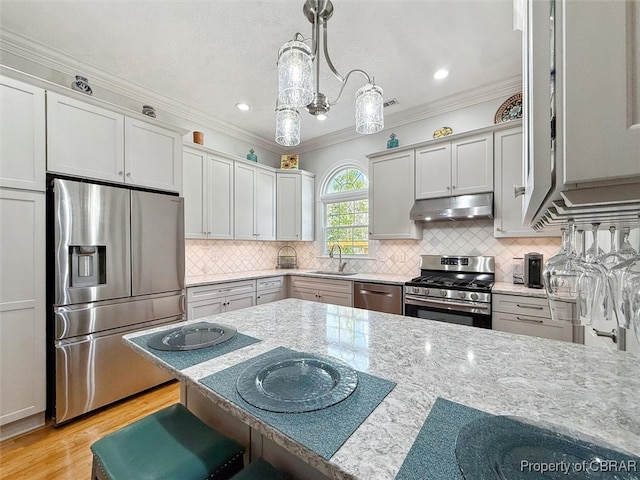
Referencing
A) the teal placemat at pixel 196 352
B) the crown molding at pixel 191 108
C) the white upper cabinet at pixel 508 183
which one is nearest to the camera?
the teal placemat at pixel 196 352

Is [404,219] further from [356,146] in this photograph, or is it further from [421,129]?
[356,146]

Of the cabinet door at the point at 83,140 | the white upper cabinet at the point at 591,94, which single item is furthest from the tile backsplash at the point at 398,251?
the white upper cabinet at the point at 591,94

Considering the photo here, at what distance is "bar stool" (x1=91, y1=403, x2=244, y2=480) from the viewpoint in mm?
933

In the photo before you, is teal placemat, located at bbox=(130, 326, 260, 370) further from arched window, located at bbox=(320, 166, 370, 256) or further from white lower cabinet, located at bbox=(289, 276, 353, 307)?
arched window, located at bbox=(320, 166, 370, 256)

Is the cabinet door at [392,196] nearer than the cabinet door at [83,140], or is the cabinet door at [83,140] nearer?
the cabinet door at [83,140]

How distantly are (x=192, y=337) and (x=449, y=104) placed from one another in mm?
3575

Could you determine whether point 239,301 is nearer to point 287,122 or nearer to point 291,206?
point 291,206

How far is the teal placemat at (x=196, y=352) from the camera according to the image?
3.34ft

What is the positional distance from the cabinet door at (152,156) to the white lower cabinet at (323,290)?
1925 millimetres

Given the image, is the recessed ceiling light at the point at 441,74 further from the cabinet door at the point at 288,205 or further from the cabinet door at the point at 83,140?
the cabinet door at the point at 83,140

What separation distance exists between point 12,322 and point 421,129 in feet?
14.0

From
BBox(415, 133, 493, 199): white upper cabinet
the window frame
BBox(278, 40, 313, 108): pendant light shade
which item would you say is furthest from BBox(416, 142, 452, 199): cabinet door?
BBox(278, 40, 313, 108): pendant light shade

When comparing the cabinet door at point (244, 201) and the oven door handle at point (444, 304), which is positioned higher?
the cabinet door at point (244, 201)

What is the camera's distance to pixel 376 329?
1.39 m
